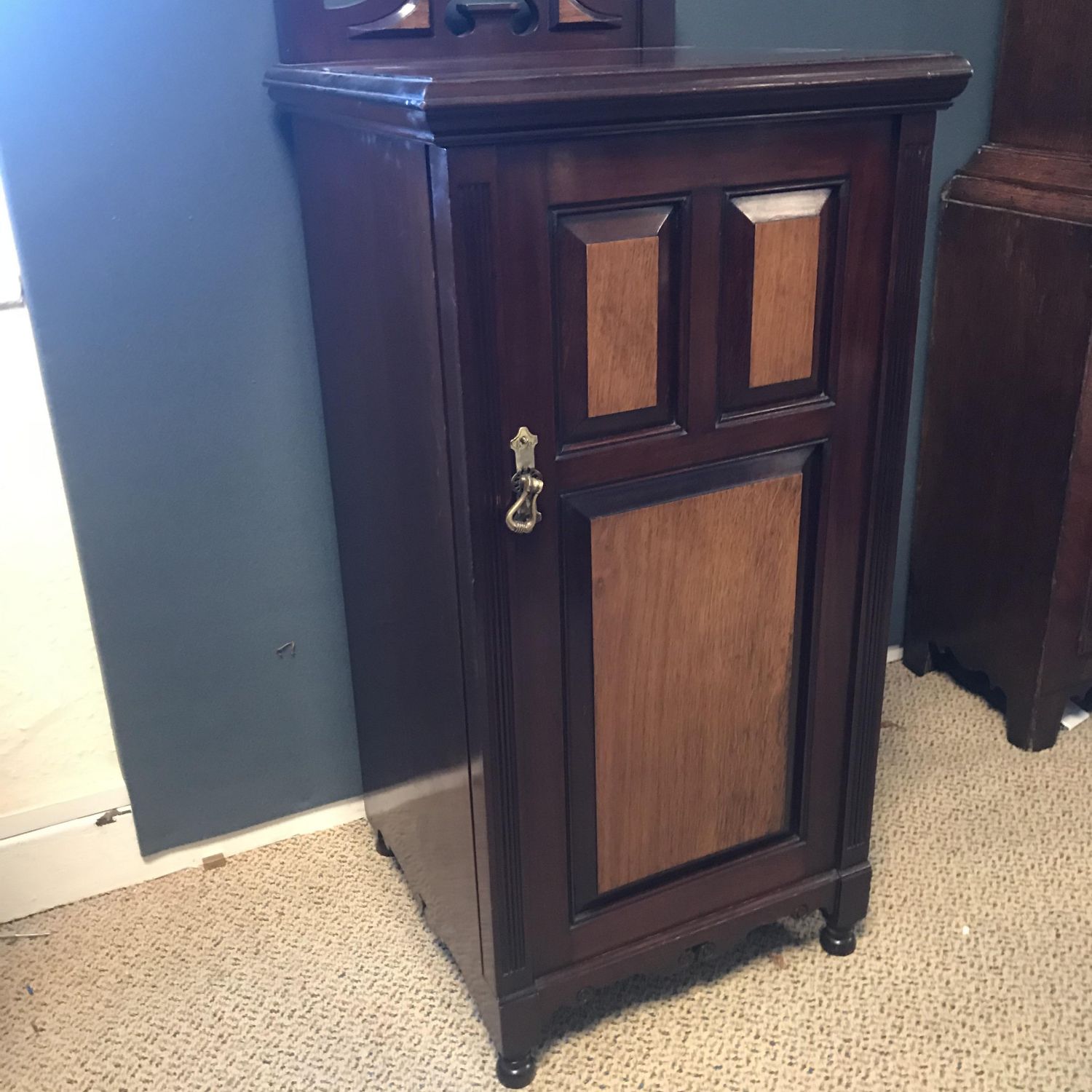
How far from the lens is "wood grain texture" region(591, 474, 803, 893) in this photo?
41.3 inches

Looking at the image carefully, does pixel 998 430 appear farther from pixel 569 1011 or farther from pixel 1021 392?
pixel 569 1011

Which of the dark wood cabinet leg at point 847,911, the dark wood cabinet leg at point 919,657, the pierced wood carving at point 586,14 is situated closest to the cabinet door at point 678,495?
the dark wood cabinet leg at point 847,911

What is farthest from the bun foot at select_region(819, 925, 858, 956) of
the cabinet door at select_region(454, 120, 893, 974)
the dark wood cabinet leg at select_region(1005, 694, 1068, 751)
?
the dark wood cabinet leg at select_region(1005, 694, 1068, 751)

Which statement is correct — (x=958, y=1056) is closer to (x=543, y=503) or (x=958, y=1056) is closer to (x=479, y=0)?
(x=543, y=503)

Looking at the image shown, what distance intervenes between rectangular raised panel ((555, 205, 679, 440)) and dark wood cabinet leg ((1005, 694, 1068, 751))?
1002 millimetres

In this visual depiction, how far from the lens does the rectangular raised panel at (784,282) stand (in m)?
0.98

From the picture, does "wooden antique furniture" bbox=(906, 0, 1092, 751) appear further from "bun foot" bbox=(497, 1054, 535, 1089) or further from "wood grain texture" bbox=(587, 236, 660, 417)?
"bun foot" bbox=(497, 1054, 535, 1089)

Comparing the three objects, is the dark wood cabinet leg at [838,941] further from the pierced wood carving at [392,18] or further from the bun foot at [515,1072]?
the pierced wood carving at [392,18]

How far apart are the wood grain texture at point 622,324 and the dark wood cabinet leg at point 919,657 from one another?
3.62ft

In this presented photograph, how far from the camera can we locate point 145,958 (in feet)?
4.51

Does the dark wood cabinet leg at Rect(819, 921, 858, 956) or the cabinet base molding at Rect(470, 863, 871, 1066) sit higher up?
the cabinet base molding at Rect(470, 863, 871, 1066)

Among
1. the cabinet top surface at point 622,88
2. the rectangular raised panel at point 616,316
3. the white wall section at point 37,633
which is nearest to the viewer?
the cabinet top surface at point 622,88

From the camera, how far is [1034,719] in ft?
5.53

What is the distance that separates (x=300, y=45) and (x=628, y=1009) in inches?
44.9
